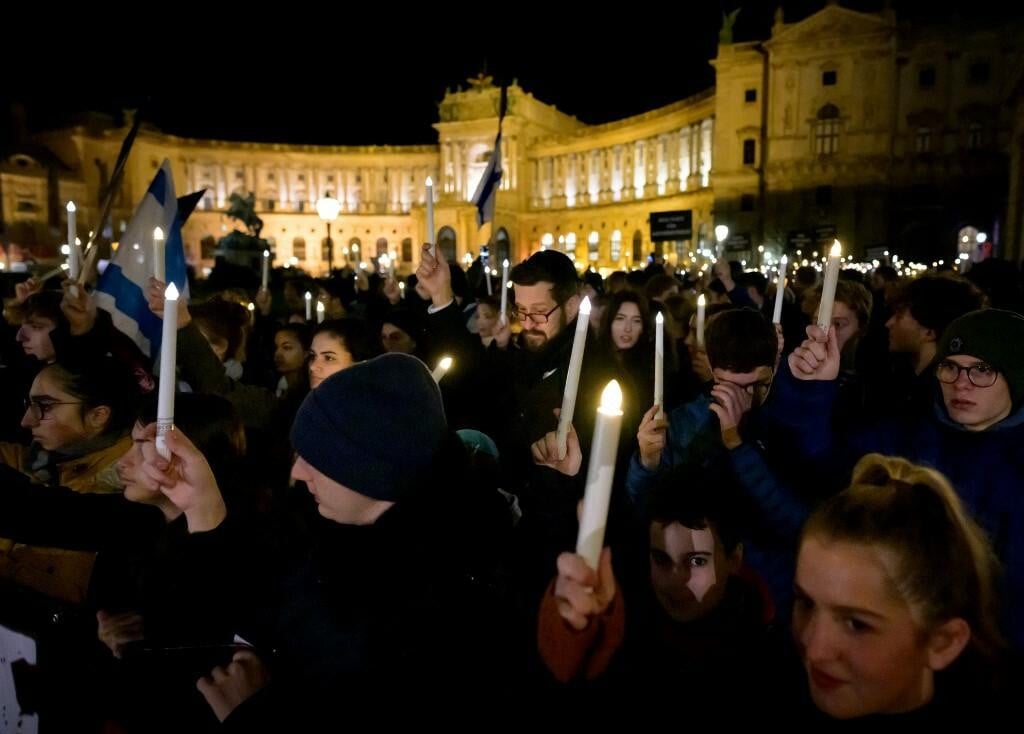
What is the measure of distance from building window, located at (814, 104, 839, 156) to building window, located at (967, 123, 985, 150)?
20.1 ft

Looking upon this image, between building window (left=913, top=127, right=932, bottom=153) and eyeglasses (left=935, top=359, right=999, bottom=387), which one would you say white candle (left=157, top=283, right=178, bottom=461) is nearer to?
eyeglasses (left=935, top=359, right=999, bottom=387)

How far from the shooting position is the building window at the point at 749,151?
41.7 m

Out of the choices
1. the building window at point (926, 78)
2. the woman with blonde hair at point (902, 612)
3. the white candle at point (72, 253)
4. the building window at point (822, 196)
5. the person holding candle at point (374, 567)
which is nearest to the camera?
the woman with blonde hair at point (902, 612)

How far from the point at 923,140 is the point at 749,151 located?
878 centimetres

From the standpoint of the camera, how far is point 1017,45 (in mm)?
35406

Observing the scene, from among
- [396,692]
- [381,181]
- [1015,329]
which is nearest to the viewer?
[396,692]

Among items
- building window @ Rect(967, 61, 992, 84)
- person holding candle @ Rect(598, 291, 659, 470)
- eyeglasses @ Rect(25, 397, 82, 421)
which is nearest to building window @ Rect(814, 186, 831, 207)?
building window @ Rect(967, 61, 992, 84)

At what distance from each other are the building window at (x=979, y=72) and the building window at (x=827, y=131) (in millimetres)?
6225

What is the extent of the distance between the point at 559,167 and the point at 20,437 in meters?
64.5

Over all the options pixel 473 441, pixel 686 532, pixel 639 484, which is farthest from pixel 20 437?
pixel 686 532

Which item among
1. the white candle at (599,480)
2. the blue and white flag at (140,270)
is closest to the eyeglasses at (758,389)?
the white candle at (599,480)

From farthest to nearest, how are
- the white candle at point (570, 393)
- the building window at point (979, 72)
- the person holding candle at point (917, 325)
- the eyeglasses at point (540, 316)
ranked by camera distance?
the building window at point (979, 72) < the person holding candle at point (917, 325) < the eyeglasses at point (540, 316) < the white candle at point (570, 393)

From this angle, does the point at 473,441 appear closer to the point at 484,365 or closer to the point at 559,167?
the point at 484,365

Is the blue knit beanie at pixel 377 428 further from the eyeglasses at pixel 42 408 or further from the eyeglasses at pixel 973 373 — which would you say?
the eyeglasses at pixel 973 373
